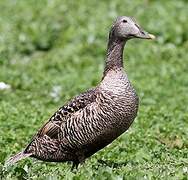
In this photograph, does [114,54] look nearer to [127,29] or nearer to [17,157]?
[127,29]

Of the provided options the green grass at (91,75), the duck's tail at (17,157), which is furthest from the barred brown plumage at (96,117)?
the green grass at (91,75)

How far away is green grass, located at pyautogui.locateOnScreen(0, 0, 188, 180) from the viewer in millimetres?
9500

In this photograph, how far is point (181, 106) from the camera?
43.6 ft

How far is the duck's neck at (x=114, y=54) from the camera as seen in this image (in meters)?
9.40

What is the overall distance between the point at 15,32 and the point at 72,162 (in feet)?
28.9

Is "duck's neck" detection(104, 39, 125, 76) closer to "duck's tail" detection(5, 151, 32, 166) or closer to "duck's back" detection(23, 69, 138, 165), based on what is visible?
"duck's back" detection(23, 69, 138, 165)

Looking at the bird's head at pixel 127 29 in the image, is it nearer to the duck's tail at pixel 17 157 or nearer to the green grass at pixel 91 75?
the green grass at pixel 91 75

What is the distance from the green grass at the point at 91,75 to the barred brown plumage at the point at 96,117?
23 centimetres

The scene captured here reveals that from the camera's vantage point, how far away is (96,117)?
29.0ft

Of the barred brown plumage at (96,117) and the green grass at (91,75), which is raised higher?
the barred brown plumage at (96,117)

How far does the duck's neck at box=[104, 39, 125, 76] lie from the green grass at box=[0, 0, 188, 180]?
103cm

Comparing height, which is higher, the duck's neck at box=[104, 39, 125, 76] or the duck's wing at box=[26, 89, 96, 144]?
the duck's neck at box=[104, 39, 125, 76]

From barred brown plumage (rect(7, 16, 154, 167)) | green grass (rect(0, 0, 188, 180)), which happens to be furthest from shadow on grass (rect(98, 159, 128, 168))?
barred brown plumage (rect(7, 16, 154, 167))

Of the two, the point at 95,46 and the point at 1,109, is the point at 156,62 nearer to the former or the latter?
the point at 95,46
